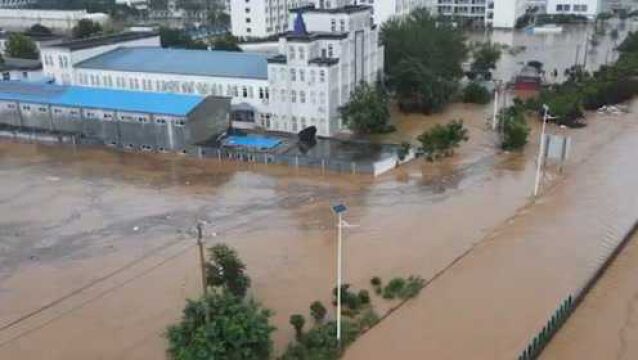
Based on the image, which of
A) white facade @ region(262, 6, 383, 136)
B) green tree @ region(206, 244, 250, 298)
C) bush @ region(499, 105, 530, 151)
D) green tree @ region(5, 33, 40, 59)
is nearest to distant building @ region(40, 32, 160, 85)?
green tree @ region(5, 33, 40, 59)

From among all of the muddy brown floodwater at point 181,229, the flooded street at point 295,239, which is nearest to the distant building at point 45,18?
the muddy brown floodwater at point 181,229

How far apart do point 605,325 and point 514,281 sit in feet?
9.57

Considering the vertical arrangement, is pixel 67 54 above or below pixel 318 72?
above

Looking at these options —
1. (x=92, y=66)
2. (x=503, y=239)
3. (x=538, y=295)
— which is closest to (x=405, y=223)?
(x=503, y=239)

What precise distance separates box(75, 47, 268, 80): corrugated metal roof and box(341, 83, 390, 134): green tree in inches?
200

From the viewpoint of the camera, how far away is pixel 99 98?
119 feet

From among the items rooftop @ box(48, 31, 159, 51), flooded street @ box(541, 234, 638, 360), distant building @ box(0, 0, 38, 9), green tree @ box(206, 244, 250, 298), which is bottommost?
flooded street @ box(541, 234, 638, 360)

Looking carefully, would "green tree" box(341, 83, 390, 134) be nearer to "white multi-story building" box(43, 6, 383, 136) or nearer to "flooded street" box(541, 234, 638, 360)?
"white multi-story building" box(43, 6, 383, 136)

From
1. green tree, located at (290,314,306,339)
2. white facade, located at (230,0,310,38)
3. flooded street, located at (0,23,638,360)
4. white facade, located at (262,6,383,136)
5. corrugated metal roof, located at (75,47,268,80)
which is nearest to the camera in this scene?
green tree, located at (290,314,306,339)

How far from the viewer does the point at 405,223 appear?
2450cm

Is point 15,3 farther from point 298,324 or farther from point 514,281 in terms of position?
point 514,281

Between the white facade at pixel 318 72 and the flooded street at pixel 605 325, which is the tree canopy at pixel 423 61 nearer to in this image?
the white facade at pixel 318 72

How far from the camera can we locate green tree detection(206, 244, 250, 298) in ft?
59.4

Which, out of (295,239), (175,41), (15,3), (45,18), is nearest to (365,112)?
(295,239)
